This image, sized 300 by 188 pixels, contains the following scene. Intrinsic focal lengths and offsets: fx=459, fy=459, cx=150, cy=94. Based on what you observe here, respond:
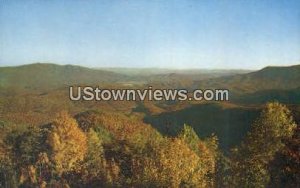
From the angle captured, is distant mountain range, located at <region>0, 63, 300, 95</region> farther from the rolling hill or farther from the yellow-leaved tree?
the yellow-leaved tree

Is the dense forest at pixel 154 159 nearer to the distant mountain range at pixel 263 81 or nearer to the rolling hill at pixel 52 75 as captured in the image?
the rolling hill at pixel 52 75

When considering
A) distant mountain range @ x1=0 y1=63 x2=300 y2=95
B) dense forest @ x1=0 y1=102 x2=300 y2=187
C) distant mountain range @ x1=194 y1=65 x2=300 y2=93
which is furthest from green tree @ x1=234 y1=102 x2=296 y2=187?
distant mountain range @ x1=194 y1=65 x2=300 y2=93

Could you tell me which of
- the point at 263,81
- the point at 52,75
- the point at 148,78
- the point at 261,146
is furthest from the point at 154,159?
the point at 263,81

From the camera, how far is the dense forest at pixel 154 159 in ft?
97.6

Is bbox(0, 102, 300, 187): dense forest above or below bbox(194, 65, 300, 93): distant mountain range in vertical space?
below

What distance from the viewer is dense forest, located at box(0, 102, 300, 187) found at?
A: 29.7 metres

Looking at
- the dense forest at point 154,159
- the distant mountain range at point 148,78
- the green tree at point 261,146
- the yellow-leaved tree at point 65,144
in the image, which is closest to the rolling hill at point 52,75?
the distant mountain range at point 148,78

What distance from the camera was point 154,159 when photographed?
32.5m

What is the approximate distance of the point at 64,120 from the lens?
44281 millimetres

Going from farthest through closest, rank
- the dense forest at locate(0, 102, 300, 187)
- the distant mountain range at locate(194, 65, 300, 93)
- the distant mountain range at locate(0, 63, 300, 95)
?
1. the distant mountain range at locate(194, 65, 300, 93)
2. the distant mountain range at locate(0, 63, 300, 95)
3. the dense forest at locate(0, 102, 300, 187)

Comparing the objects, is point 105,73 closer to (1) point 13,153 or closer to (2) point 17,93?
(2) point 17,93

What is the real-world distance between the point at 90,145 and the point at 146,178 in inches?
548

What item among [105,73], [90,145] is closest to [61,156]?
[90,145]

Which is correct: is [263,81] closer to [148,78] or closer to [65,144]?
[148,78]
